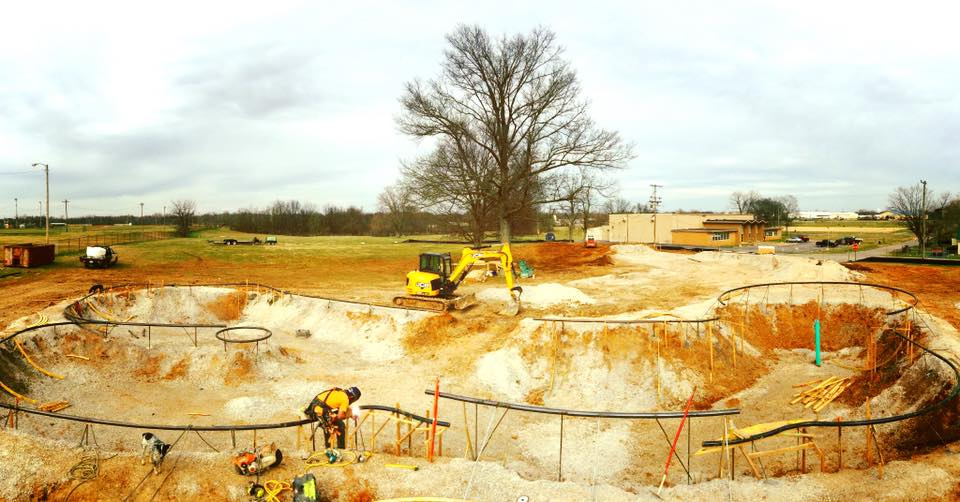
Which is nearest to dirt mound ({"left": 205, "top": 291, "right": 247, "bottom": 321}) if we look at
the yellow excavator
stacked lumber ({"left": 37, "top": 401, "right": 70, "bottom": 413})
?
the yellow excavator

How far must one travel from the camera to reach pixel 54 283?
34281 millimetres

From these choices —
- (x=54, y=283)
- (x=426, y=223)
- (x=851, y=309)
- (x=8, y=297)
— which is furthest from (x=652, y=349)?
(x=426, y=223)

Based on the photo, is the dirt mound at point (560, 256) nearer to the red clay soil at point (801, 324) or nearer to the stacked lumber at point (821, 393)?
the red clay soil at point (801, 324)

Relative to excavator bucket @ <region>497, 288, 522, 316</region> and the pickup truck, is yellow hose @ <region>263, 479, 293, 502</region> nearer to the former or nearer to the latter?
excavator bucket @ <region>497, 288, 522, 316</region>

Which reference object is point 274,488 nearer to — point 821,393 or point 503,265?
point 821,393

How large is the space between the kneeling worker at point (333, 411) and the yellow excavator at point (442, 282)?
13.3 meters

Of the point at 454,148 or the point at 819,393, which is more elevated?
the point at 454,148

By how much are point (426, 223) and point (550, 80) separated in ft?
274

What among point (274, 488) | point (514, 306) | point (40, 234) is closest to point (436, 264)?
point (514, 306)

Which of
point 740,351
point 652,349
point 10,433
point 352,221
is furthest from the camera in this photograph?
point 352,221

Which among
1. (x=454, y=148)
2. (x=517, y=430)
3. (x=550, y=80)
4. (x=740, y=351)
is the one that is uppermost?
(x=550, y=80)

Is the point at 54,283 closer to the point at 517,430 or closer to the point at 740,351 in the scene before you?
the point at 517,430

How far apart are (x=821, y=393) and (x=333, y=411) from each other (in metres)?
16.0

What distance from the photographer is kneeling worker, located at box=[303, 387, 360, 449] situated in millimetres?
12766
